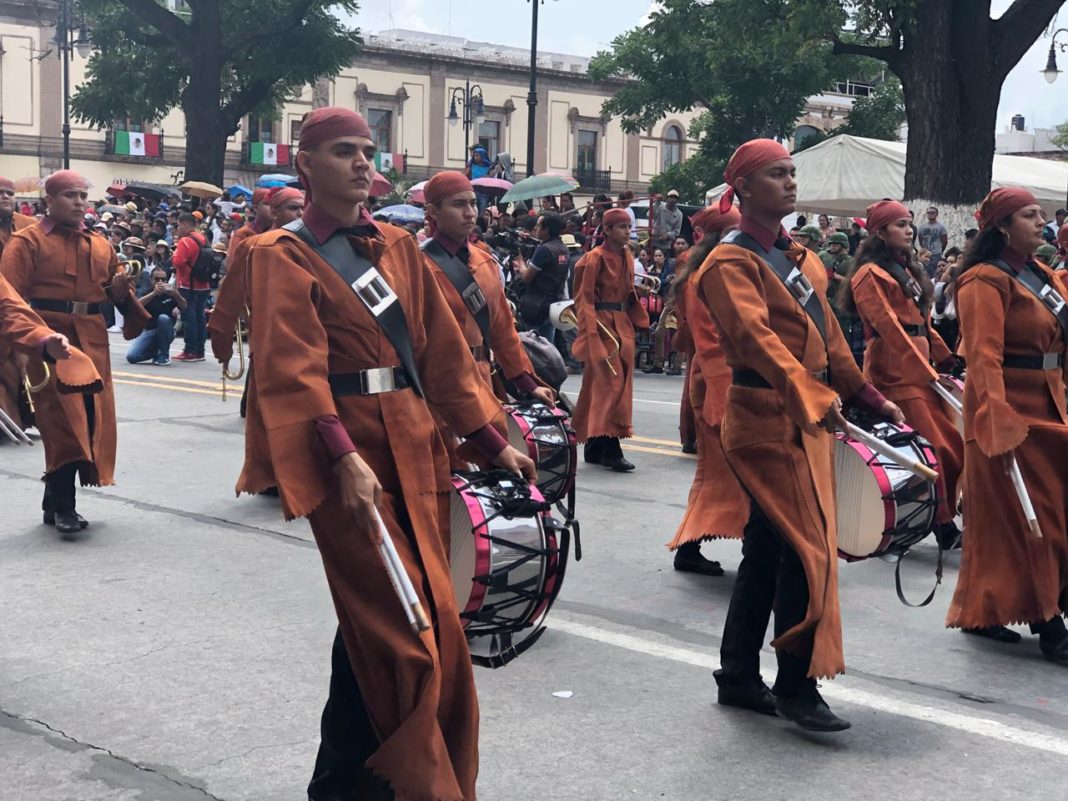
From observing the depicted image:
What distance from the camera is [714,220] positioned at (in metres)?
8.09

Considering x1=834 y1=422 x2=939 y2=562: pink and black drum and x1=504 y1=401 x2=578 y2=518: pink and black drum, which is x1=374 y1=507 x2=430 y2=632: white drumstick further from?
x1=504 y1=401 x2=578 y2=518: pink and black drum

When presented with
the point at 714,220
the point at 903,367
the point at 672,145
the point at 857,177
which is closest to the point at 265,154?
the point at 672,145

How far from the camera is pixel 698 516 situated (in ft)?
24.5

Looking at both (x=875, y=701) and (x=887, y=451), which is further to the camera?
(x=875, y=701)

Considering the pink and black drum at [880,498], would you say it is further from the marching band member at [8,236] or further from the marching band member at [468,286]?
the marching band member at [8,236]

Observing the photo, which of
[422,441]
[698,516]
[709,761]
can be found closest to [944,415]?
[698,516]

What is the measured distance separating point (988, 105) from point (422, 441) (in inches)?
704

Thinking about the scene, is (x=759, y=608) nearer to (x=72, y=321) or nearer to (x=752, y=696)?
(x=752, y=696)

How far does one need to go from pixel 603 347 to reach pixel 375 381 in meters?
7.11

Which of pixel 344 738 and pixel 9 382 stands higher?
pixel 9 382

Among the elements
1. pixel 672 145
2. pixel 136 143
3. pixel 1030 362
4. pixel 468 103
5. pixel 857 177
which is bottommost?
pixel 1030 362

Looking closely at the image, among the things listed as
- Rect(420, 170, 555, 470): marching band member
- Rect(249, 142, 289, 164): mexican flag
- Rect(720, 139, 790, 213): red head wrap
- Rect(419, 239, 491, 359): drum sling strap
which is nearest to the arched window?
Rect(249, 142, 289, 164): mexican flag

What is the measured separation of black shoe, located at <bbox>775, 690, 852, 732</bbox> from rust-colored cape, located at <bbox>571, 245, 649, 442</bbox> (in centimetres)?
583

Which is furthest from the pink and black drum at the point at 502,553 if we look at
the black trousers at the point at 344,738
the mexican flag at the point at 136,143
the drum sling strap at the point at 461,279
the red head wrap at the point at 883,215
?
the mexican flag at the point at 136,143
